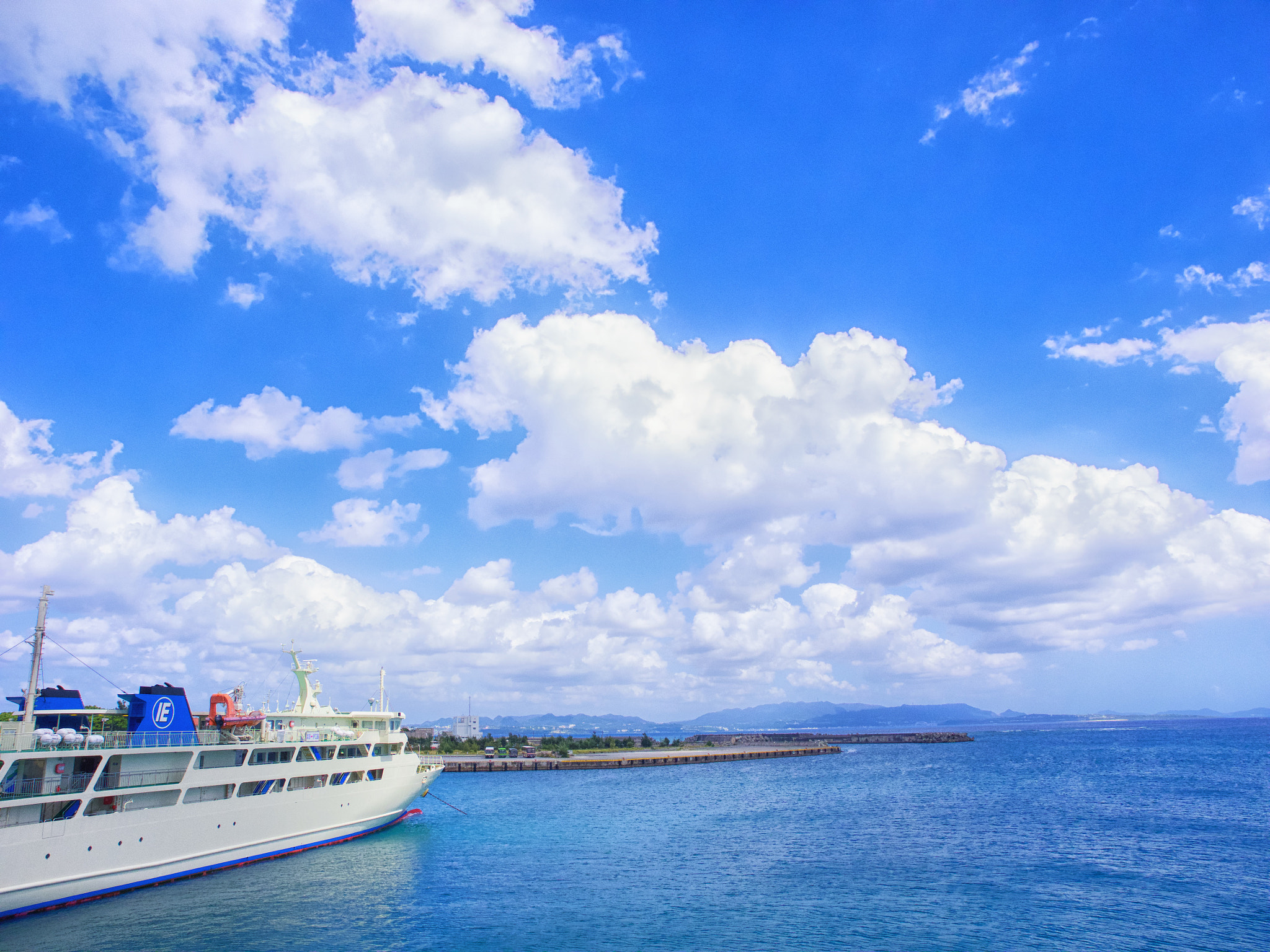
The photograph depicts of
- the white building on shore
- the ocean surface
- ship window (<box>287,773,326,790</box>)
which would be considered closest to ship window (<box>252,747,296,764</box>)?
ship window (<box>287,773,326,790</box>)

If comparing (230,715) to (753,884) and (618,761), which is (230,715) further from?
(618,761)

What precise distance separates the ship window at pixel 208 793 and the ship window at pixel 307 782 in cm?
398

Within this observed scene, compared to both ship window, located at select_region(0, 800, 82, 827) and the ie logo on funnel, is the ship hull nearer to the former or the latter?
ship window, located at select_region(0, 800, 82, 827)

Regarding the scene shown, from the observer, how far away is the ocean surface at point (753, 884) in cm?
2861

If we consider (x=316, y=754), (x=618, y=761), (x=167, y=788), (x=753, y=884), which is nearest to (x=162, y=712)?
(x=167, y=788)

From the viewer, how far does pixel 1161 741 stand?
170750mm

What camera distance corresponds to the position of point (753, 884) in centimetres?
3641

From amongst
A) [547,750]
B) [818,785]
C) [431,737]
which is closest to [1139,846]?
[818,785]

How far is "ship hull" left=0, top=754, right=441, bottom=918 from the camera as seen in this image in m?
31.4

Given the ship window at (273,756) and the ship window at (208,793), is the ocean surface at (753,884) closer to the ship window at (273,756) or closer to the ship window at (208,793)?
the ship window at (208,793)

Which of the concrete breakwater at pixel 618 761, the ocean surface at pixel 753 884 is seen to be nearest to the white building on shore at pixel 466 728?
the concrete breakwater at pixel 618 761

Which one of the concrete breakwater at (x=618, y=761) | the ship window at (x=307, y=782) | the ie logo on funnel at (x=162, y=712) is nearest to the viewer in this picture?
the ie logo on funnel at (x=162, y=712)

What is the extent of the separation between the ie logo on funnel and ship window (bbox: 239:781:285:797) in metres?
5.65

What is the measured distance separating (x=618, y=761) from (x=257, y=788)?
97321 mm
